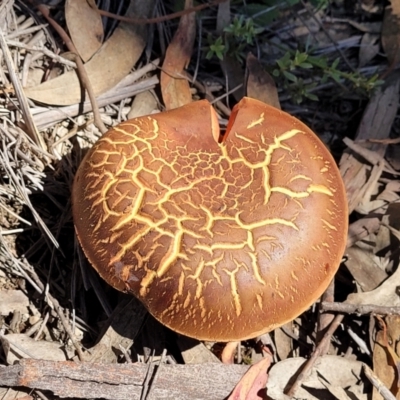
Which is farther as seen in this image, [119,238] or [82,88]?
[82,88]

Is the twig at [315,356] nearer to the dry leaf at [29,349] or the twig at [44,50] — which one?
the dry leaf at [29,349]

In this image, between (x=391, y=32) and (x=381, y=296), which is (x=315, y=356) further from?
(x=391, y=32)

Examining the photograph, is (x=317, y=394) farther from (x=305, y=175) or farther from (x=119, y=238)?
(x=119, y=238)

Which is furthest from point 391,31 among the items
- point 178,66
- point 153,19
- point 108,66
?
point 108,66

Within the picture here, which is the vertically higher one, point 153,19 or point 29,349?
point 153,19

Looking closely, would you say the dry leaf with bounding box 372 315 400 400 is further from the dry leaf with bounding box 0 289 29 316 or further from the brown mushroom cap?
the dry leaf with bounding box 0 289 29 316

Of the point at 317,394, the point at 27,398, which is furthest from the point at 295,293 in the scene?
the point at 27,398

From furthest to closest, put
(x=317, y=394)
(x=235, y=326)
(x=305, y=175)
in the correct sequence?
(x=317, y=394)
(x=305, y=175)
(x=235, y=326)
